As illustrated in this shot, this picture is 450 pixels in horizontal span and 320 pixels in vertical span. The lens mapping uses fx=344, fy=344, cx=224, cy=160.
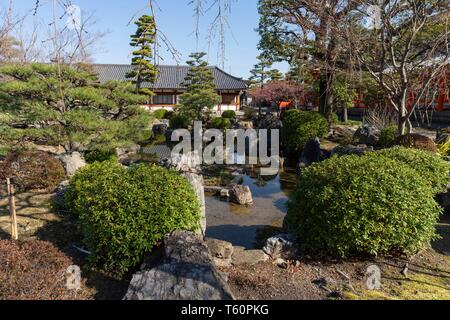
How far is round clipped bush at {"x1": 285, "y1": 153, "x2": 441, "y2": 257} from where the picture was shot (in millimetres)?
4270

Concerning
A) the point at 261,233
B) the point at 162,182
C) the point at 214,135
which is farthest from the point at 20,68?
the point at 214,135

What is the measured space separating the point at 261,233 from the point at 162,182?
9.93ft

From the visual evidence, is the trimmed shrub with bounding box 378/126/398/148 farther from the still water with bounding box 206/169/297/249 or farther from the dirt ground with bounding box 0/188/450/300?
the dirt ground with bounding box 0/188/450/300

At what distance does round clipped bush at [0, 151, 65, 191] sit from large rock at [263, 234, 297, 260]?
4.90m

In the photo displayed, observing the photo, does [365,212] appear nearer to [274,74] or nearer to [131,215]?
[131,215]

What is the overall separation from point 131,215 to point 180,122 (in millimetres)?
18396

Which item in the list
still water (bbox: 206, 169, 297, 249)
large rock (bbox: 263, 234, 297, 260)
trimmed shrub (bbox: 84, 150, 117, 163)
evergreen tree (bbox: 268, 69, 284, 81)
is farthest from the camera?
evergreen tree (bbox: 268, 69, 284, 81)

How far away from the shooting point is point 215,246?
4570mm

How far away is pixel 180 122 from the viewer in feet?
72.3

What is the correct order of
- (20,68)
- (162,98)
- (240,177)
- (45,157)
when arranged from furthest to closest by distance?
1. (162,98)
2. (240,177)
3. (20,68)
4. (45,157)

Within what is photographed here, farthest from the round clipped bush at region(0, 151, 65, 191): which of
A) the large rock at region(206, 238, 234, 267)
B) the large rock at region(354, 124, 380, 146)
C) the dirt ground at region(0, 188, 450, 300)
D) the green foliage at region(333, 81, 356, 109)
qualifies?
the green foliage at region(333, 81, 356, 109)

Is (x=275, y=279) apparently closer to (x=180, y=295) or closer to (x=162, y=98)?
(x=180, y=295)

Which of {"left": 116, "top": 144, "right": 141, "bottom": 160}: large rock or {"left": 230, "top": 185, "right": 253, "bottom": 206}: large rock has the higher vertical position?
{"left": 116, "top": 144, "right": 141, "bottom": 160}: large rock

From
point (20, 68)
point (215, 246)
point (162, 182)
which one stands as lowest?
point (215, 246)
